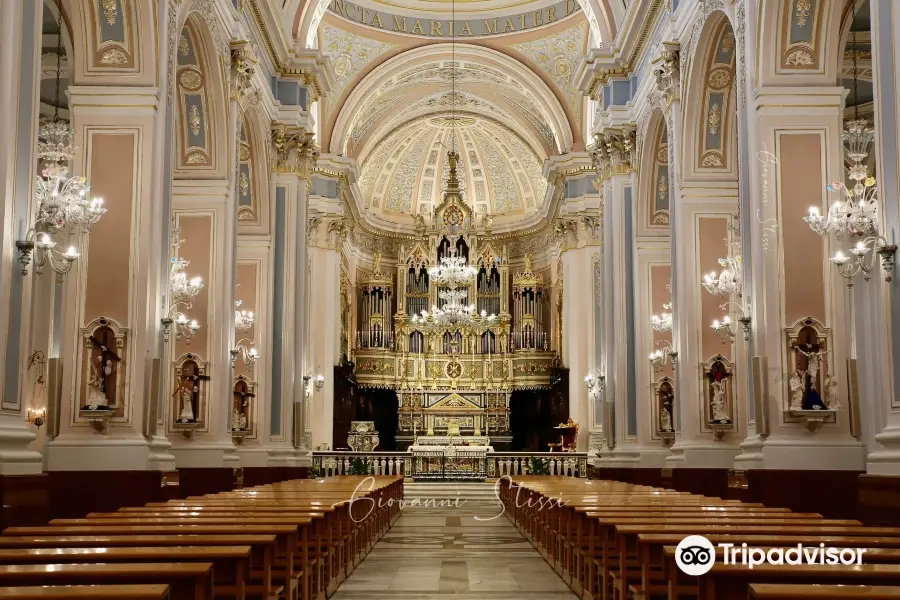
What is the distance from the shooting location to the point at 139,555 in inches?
187

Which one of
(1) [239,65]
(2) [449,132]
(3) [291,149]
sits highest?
(2) [449,132]

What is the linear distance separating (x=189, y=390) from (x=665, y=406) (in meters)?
8.35

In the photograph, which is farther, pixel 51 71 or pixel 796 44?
pixel 51 71

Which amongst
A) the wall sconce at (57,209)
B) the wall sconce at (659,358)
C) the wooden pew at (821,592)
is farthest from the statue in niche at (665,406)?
the wooden pew at (821,592)

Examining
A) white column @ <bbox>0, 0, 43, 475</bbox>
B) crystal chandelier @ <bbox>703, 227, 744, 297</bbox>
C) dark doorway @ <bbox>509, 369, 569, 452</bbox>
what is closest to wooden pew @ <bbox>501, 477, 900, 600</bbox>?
crystal chandelier @ <bbox>703, 227, 744, 297</bbox>

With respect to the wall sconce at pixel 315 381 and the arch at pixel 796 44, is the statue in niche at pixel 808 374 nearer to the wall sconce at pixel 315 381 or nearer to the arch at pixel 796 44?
the arch at pixel 796 44

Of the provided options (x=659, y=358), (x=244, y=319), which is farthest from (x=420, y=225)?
(x=659, y=358)

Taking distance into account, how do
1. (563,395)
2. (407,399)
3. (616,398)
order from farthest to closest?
(407,399) → (563,395) → (616,398)

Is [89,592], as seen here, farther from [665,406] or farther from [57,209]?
A: [665,406]

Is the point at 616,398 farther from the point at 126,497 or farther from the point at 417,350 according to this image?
the point at 417,350

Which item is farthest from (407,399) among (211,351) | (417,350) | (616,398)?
(211,351)

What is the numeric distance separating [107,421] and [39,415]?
4389mm

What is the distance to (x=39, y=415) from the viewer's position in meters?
14.4

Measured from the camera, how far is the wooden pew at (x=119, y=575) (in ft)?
13.2
